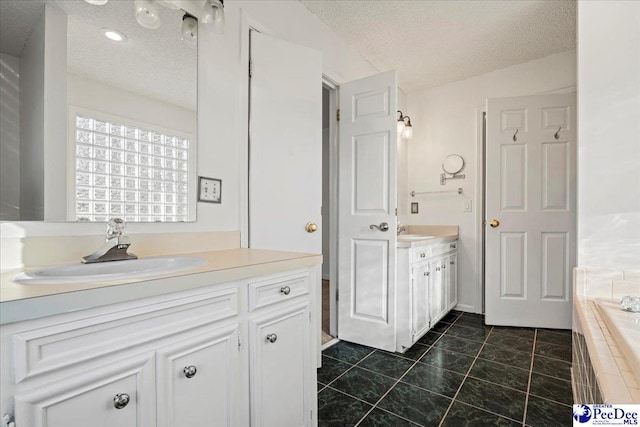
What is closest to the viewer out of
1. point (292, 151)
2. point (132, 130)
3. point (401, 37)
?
point (132, 130)

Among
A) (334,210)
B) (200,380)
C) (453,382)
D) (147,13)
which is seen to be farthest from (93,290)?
(334,210)

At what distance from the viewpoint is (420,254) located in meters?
2.38

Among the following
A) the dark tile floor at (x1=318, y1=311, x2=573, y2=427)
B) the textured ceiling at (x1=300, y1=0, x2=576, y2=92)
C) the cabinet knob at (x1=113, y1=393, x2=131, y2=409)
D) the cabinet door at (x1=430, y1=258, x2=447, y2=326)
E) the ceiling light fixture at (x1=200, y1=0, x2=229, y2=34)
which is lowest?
the dark tile floor at (x1=318, y1=311, x2=573, y2=427)

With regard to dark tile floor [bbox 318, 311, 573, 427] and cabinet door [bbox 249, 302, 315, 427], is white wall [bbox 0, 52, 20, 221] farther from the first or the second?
dark tile floor [bbox 318, 311, 573, 427]

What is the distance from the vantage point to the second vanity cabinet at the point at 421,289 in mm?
2217

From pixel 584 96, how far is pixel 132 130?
85.0 inches

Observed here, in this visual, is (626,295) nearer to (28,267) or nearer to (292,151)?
(292,151)

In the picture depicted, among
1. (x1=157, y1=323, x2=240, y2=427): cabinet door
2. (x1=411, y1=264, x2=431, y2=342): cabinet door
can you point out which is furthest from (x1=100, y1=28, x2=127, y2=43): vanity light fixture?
(x1=411, y1=264, x2=431, y2=342): cabinet door

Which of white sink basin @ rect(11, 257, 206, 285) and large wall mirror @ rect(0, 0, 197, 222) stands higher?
large wall mirror @ rect(0, 0, 197, 222)

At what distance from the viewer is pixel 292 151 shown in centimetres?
186

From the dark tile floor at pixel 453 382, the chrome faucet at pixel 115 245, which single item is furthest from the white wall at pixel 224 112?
the dark tile floor at pixel 453 382

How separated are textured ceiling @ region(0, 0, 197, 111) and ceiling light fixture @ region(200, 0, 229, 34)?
0.12m

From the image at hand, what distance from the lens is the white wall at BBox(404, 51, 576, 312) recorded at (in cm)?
289

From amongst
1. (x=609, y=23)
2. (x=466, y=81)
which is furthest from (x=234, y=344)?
(x=466, y=81)
